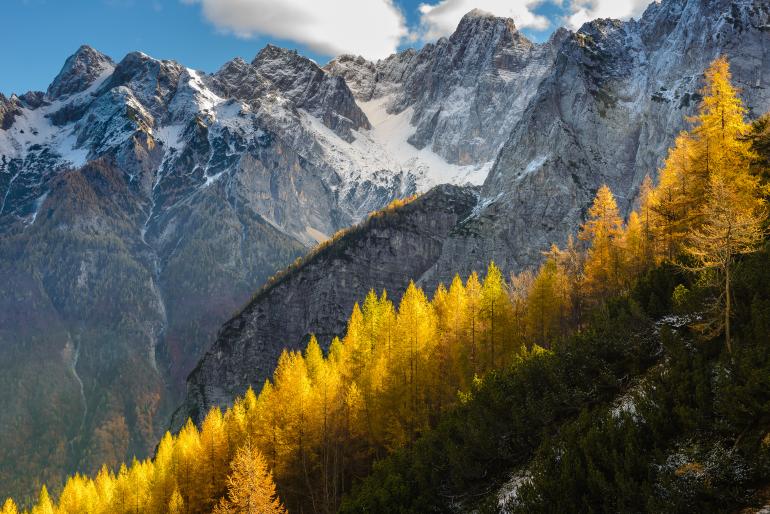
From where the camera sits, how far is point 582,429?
19672 mm

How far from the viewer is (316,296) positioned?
181 meters

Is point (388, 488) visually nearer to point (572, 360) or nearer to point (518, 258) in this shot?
point (572, 360)

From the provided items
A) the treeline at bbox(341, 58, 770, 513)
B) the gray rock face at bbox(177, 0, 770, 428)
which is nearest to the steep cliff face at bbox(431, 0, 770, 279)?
the gray rock face at bbox(177, 0, 770, 428)

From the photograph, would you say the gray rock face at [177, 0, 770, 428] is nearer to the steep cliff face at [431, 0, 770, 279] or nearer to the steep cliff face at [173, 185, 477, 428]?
the steep cliff face at [431, 0, 770, 279]

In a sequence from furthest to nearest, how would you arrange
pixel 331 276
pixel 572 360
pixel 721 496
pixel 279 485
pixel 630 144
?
pixel 331 276, pixel 630 144, pixel 279 485, pixel 572 360, pixel 721 496

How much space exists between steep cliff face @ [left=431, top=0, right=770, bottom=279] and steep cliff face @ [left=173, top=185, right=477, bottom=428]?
36.1 m

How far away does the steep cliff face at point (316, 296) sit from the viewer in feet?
554

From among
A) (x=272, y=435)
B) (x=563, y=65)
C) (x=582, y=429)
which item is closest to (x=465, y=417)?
(x=582, y=429)

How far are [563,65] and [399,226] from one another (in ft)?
247

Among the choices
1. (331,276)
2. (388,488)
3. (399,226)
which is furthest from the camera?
(399,226)

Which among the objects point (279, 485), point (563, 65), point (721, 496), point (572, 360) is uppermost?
point (563, 65)

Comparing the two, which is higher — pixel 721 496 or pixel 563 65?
pixel 563 65

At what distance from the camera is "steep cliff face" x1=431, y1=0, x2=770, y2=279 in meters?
118

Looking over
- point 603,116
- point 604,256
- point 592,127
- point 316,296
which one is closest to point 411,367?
point 604,256
